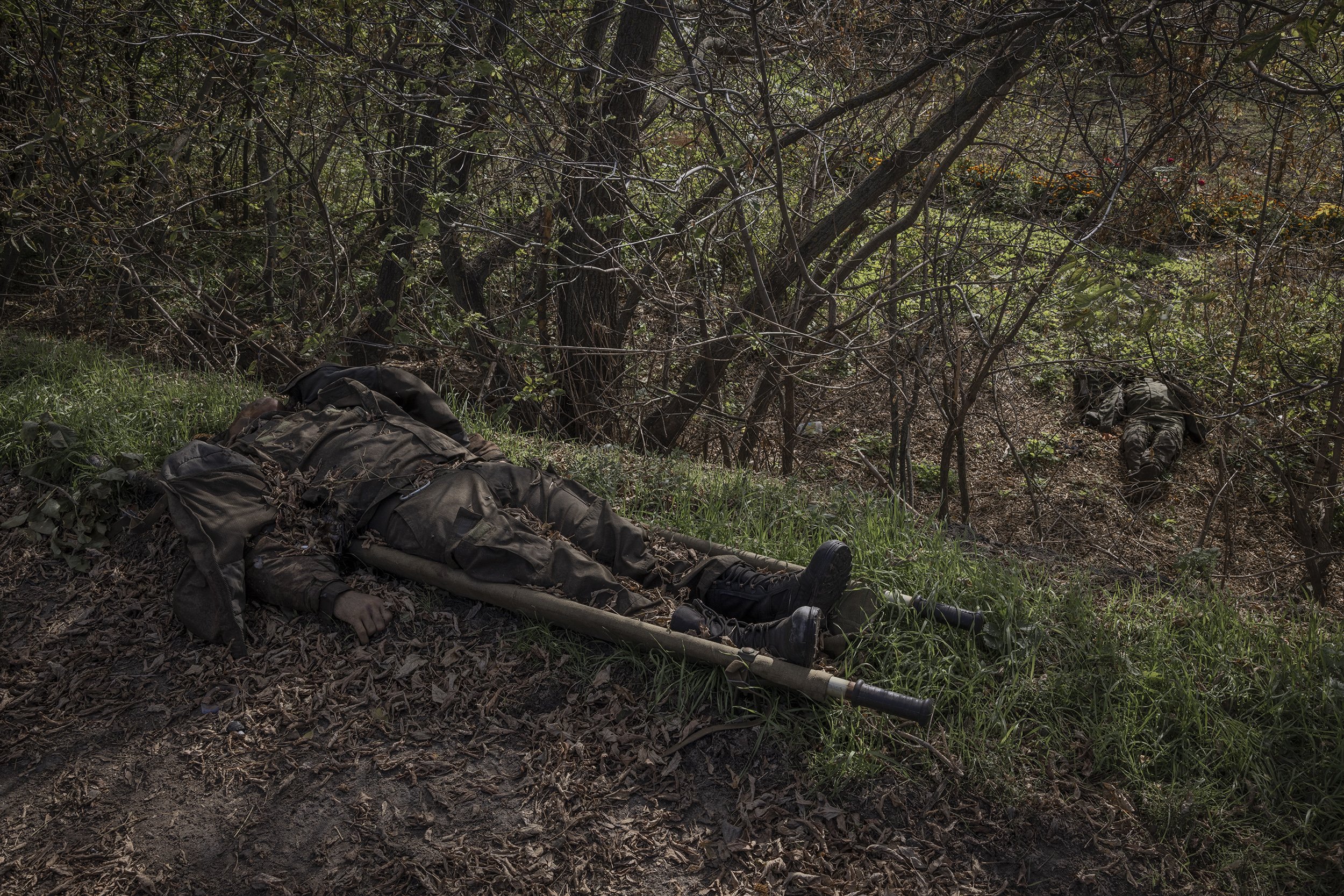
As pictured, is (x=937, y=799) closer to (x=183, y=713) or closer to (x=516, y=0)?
(x=183, y=713)

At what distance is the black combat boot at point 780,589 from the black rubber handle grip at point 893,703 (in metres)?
0.38

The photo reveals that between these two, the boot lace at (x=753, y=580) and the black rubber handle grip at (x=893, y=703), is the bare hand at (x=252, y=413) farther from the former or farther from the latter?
the black rubber handle grip at (x=893, y=703)

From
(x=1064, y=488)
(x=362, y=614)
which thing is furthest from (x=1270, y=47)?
(x=1064, y=488)

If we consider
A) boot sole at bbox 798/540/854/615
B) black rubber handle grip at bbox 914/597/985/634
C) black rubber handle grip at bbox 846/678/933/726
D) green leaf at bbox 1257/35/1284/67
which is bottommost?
black rubber handle grip at bbox 846/678/933/726

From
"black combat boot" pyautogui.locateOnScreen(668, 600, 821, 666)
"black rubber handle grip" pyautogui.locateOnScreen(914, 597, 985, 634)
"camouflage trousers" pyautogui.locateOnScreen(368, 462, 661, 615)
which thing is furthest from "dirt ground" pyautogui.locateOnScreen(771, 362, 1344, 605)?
"camouflage trousers" pyautogui.locateOnScreen(368, 462, 661, 615)

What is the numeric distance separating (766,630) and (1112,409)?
23.1 feet

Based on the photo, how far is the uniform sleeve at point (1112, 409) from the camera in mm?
8883

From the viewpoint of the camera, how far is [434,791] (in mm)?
3029

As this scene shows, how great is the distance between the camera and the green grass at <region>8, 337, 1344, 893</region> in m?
2.85

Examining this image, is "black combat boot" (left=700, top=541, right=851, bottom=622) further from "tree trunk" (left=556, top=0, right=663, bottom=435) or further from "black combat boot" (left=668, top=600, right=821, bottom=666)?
"tree trunk" (left=556, top=0, right=663, bottom=435)

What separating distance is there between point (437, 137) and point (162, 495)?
384 centimetres

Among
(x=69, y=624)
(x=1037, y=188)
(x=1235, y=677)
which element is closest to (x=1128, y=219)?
(x=1037, y=188)

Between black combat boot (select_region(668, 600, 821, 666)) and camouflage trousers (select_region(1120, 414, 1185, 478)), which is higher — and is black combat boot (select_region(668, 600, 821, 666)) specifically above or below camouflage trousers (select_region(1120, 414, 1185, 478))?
below

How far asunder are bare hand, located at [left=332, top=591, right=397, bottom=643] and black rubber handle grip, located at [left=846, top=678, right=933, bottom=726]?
194cm
